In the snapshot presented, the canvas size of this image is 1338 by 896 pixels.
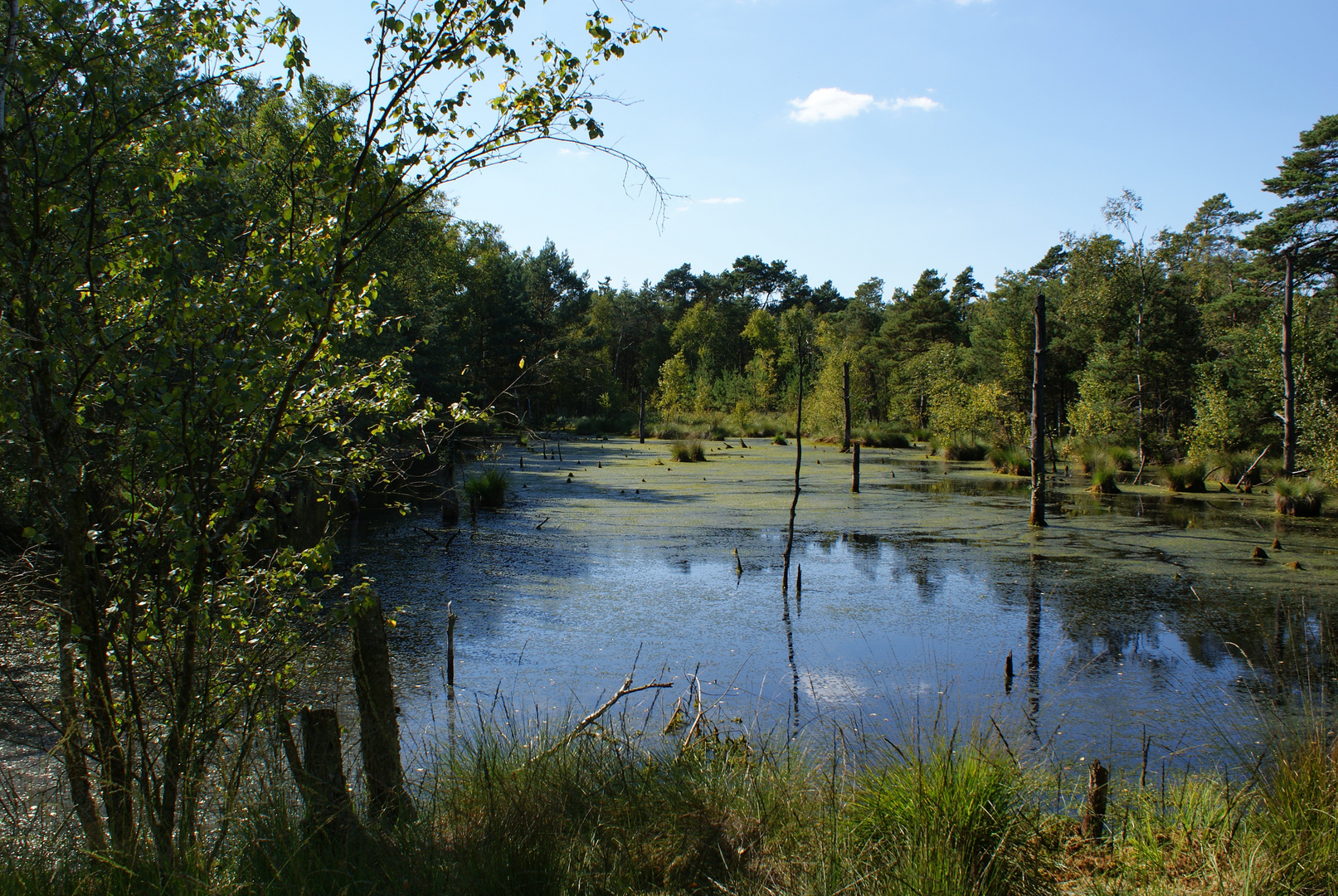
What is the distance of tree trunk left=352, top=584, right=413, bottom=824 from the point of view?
10.6 ft

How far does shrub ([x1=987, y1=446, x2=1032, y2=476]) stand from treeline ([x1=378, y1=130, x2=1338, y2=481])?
9.67ft

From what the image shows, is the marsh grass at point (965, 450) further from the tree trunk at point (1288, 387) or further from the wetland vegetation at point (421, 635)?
the wetland vegetation at point (421, 635)

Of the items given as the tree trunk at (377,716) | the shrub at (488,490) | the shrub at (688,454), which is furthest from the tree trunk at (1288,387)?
the tree trunk at (377,716)

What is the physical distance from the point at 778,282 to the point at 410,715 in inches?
2947

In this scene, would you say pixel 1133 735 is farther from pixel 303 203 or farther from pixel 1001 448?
pixel 1001 448

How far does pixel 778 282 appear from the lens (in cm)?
7769

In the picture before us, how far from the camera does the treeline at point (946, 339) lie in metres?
22.9

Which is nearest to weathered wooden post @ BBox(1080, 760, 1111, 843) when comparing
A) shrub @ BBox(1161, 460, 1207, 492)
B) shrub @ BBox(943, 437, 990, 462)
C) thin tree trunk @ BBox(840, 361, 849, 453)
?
shrub @ BBox(1161, 460, 1207, 492)

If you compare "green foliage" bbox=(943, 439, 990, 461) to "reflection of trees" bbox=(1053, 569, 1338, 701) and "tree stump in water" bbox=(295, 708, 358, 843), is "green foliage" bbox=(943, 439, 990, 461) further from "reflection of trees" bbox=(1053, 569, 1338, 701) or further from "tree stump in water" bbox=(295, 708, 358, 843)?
"tree stump in water" bbox=(295, 708, 358, 843)

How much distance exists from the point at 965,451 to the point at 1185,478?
11.8m

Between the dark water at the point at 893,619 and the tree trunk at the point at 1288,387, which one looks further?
the tree trunk at the point at 1288,387

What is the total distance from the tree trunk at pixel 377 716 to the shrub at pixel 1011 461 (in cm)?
2393

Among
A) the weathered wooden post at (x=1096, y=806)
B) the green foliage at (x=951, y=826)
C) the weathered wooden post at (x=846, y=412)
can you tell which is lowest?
the weathered wooden post at (x=1096, y=806)

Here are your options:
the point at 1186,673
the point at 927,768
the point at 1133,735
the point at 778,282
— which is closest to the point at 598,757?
the point at 927,768
